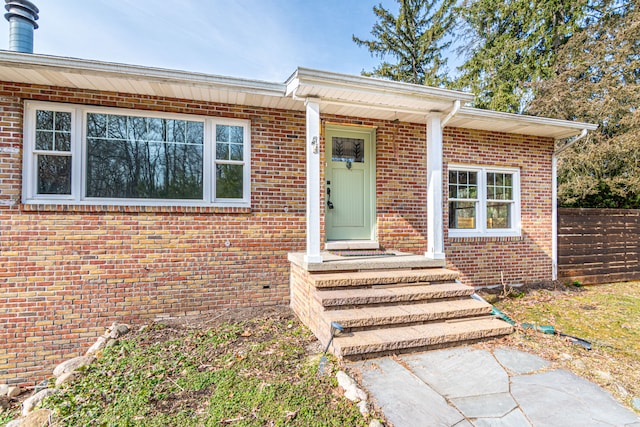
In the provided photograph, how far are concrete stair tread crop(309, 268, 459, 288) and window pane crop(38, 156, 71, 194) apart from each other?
3.49 m

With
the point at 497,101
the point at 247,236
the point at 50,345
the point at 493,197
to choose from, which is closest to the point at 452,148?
the point at 493,197

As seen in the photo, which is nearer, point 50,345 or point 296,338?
point 296,338

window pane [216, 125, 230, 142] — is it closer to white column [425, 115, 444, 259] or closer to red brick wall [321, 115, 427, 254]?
red brick wall [321, 115, 427, 254]

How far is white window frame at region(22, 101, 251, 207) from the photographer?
4023mm

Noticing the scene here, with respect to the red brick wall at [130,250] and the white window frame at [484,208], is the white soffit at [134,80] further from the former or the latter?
the white window frame at [484,208]

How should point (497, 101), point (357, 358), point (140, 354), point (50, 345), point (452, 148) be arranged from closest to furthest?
point (357, 358), point (140, 354), point (50, 345), point (452, 148), point (497, 101)

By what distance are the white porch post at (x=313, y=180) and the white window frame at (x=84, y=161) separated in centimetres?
120

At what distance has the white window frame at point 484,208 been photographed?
5.98 meters

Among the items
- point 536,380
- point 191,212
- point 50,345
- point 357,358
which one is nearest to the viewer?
point 536,380

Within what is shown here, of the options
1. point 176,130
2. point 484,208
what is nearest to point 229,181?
point 176,130

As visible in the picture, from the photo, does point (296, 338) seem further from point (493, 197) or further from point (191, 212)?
point (493, 197)

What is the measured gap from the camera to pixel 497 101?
1269 cm

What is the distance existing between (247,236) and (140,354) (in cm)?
Answer: 195

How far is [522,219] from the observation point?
6.27 m
